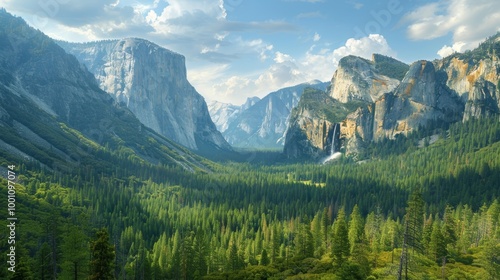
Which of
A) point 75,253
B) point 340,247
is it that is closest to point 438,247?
point 340,247

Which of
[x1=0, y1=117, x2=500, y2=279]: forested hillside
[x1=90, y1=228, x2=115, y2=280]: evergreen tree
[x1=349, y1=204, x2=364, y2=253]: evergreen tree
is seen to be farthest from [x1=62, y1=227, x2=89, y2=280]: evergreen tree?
[x1=349, y1=204, x2=364, y2=253]: evergreen tree

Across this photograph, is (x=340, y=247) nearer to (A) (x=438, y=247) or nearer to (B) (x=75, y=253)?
(A) (x=438, y=247)

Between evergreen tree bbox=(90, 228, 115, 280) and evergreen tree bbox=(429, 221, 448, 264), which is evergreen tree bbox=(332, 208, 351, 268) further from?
evergreen tree bbox=(90, 228, 115, 280)

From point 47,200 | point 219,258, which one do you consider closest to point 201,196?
point 47,200

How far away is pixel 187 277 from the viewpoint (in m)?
83.5

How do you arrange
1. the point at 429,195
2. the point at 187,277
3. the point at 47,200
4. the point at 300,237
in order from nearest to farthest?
the point at 187,277, the point at 300,237, the point at 47,200, the point at 429,195

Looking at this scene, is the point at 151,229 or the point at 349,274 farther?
the point at 151,229

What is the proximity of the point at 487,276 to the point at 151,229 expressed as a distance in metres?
113

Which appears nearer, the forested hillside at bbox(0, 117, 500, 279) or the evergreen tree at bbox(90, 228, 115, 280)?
the evergreen tree at bbox(90, 228, 115, 280)

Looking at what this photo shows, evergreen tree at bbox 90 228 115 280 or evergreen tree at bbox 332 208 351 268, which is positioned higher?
evergreen tree at bbox 90 228 115 280

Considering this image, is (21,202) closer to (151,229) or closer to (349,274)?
(151,229)

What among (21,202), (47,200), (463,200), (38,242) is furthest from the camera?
(463,200)

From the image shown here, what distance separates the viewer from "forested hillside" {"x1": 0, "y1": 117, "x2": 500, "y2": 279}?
62.3m

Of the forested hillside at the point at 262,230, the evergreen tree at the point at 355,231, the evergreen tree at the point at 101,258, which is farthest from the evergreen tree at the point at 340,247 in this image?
the evergreen tree at the point at 101,258
